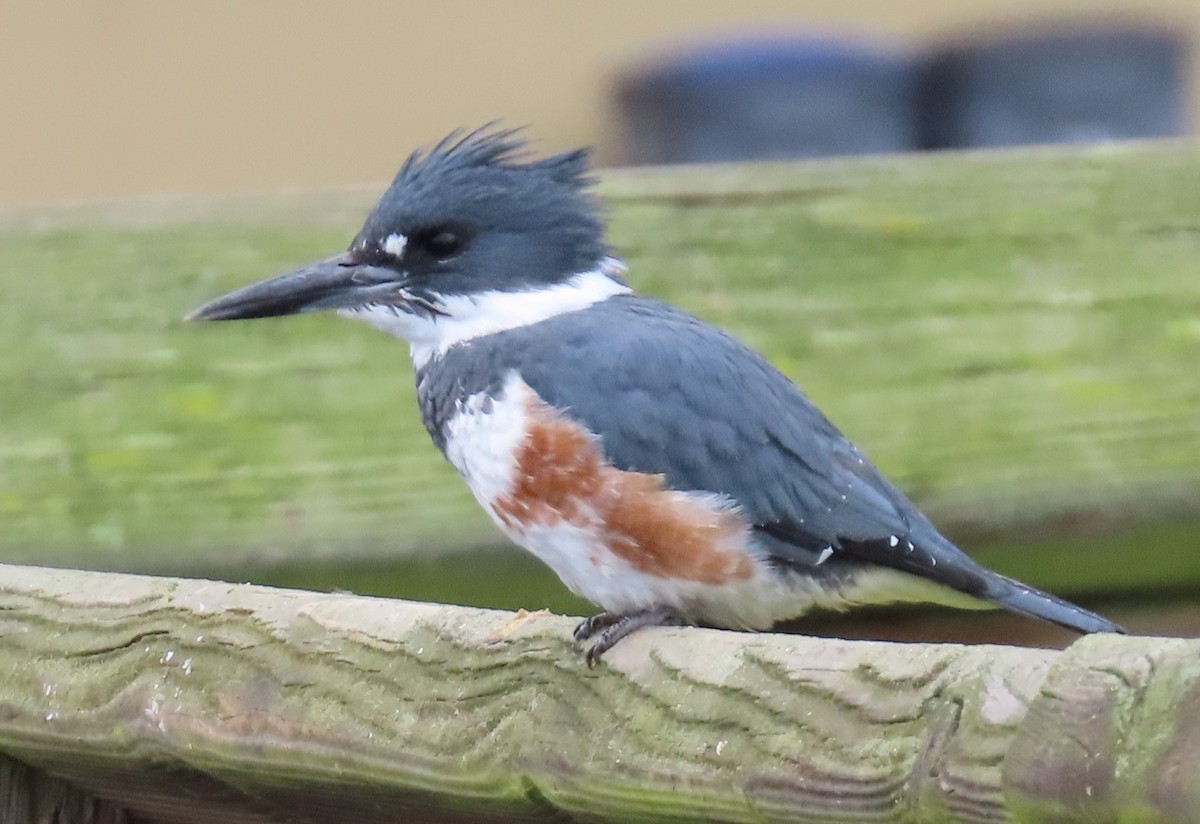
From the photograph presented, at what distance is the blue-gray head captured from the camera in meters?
1.91

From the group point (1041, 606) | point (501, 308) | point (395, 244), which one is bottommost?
point (1041, 606)

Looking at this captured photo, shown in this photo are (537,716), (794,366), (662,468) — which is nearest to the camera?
(537,716)

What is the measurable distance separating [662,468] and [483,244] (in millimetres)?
550

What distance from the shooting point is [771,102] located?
10.2 feet

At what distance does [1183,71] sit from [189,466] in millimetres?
2606

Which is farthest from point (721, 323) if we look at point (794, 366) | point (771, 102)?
point (771, 102)

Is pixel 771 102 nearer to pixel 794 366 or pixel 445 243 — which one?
pixel 445 243

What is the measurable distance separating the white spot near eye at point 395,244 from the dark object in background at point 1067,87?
168 centimetres

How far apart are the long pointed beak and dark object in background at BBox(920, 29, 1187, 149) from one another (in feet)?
5.99

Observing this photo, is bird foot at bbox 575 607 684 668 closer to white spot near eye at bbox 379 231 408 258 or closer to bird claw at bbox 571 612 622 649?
bird claw at bbox 571 612 622 649

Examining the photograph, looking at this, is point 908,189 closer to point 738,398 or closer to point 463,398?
point 738,398

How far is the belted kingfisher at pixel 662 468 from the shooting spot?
1633 mm

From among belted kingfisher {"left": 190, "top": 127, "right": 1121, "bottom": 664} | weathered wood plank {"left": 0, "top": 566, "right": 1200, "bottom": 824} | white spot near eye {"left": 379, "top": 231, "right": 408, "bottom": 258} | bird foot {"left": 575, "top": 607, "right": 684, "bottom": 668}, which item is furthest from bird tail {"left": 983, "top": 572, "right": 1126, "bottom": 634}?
white spot near eye {"left": 379, "top": 231, "right": 408, "bottom": 258}

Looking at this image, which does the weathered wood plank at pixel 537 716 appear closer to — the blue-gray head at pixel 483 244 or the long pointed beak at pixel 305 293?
the long pointed beak at pixel 305 293
